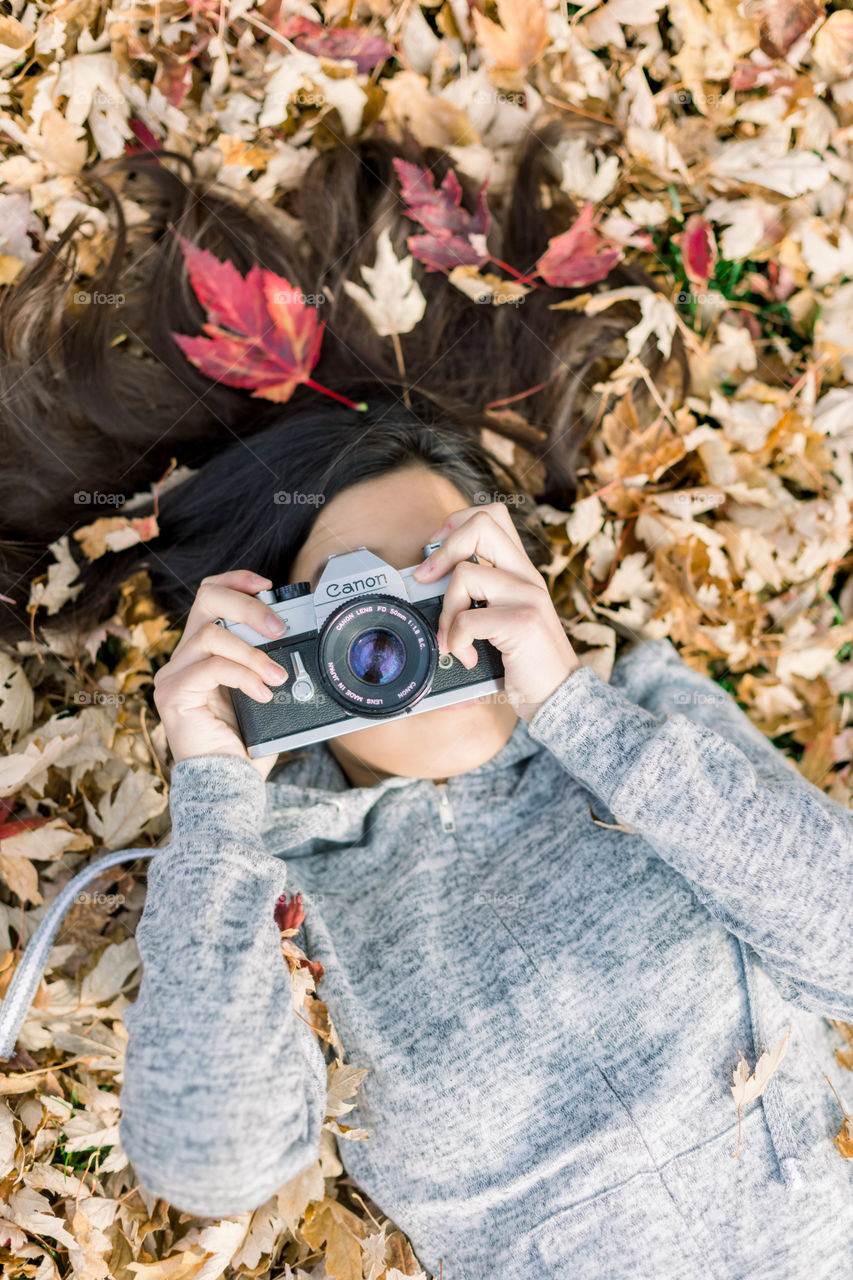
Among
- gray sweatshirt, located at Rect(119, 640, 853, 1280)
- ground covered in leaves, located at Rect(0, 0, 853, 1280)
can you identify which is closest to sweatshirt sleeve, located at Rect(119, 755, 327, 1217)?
gray sweatshirt, located at Rect(119, 640, 853, 1280)

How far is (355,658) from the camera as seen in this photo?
1.07 m

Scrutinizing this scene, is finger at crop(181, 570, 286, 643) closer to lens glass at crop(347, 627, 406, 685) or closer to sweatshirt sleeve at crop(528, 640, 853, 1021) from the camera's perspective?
lens glass at crop(347, 627, 406, 685)

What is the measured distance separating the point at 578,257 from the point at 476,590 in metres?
0.86

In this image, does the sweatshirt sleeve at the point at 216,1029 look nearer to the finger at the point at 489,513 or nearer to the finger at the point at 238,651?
the finger at the point at 238,651

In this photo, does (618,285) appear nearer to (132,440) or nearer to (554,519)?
(554,519)

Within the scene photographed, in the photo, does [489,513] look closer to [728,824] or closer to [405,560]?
[405,560]

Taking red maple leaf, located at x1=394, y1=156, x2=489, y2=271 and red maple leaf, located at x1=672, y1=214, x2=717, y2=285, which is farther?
red maple leaf, located at x1=672, y1=214, x2=717, y2=285

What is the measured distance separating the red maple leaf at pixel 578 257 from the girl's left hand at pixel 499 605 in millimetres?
702

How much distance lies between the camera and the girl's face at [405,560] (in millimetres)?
1197

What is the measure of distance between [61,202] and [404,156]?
2.01ft

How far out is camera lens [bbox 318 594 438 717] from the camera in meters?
1.05

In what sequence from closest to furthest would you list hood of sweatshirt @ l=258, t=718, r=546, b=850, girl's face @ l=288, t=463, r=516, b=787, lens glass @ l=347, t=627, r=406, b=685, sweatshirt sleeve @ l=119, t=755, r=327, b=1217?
sweatshirt sleeve @ l=119, t=755, r=327, b=1217 → lens glass @ l=347, t=627, r=406, b=685 → girl's face @ l=288, t=463, r=516, b=787 → hood of sweatshirt @ l=258, t=718, r=546, b=850

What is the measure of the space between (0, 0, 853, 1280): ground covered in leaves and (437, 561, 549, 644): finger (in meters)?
0.47

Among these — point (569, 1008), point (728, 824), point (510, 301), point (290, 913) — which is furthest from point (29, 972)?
point (510, 301)
